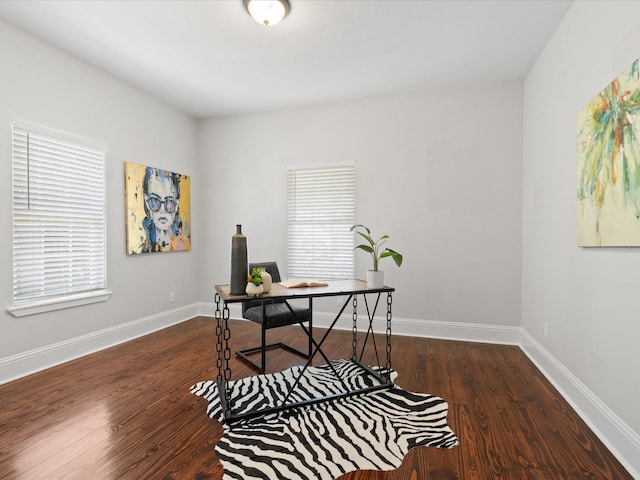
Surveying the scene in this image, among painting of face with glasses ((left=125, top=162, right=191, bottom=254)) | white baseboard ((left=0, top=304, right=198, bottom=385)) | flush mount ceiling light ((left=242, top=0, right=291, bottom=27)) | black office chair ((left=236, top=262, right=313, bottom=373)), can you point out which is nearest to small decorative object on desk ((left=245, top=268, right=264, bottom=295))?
black office chair ((left=236, top=262, right=313, bottom=373))

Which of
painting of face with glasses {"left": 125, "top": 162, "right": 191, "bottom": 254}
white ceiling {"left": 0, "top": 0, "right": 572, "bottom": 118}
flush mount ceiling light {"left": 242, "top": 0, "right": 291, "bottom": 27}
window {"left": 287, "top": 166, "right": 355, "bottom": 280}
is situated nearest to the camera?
flush mount ceiling light {"left": 242, "top": 0, "right": 291, "bottom": 27}

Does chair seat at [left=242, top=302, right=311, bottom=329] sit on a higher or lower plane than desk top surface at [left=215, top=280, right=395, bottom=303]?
lower

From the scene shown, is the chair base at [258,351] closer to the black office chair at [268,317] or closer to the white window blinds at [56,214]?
the black office chair at [268,317]

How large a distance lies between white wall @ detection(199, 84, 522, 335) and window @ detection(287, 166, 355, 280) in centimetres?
12

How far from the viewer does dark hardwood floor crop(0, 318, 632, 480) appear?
1.67m

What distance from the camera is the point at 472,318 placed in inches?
149

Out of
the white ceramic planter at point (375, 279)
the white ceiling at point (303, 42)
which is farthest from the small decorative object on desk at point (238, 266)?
the white ceiling at point (303, 42)

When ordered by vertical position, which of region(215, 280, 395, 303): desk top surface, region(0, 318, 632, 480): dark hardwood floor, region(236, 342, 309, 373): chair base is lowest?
region(0, 318, 632, 480): dark hardwood floor

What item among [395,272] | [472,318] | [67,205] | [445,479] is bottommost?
[445,479]

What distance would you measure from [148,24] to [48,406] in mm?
2926

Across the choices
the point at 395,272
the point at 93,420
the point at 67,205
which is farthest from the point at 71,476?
the point at 395,272

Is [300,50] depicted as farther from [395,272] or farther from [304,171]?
[395,272]

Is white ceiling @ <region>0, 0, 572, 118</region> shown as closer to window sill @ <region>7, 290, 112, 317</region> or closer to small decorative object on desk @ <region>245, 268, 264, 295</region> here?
small decorative object on desk @ <region>245, 268, 264, 295</region>

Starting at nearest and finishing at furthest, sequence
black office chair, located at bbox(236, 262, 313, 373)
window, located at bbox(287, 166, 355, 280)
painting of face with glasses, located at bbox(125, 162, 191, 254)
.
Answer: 1. black office chair, located at bbox(236, 262, 313, 373)
2. painting of face with glasses, located at bbox(125, 162, 191, 254)
3. window, located at bbox(287, 166, 355, 280)
